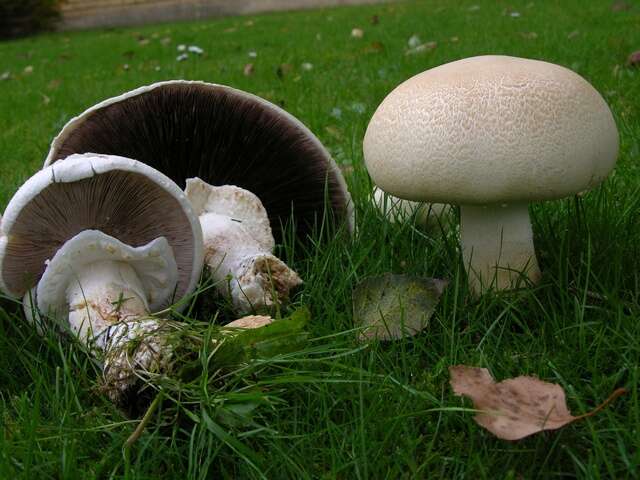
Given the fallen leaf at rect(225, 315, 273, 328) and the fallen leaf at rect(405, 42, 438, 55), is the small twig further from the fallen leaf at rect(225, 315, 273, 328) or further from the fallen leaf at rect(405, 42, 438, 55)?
the fallen leaf at rect(405, 42, 438, 55)

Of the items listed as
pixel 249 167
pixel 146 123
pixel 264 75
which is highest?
pixel 146 123

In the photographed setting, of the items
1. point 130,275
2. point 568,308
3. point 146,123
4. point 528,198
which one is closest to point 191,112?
point 146,123

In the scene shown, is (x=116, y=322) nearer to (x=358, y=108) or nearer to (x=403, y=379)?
(x=403, y=379)

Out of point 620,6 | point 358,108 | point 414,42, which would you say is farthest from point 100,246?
point 620,6

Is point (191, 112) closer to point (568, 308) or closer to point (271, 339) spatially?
point (271, 339)

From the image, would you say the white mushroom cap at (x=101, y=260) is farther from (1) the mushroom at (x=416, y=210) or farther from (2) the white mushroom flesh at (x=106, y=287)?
(1) the mushroom at (x=416, y=210)
